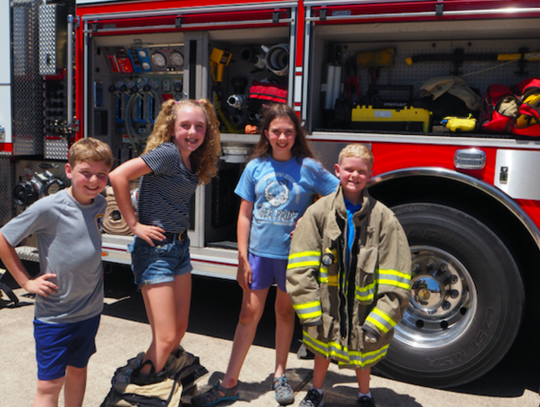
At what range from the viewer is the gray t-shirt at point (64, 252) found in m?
2.23

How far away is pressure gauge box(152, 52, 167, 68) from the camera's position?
449 centimetres

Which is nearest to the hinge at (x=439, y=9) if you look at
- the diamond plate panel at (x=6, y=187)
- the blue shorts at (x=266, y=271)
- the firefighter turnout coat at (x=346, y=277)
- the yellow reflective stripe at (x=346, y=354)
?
the firefighter turnout coat at (x=346, y=277)

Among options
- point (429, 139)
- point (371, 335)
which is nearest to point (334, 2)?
point (429, 139)

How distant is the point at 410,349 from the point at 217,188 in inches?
71.8

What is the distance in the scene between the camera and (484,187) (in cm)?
311

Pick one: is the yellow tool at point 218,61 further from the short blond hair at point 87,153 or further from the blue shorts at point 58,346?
the blue shorts at point 58,346

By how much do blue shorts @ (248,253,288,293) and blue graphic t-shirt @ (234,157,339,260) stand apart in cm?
4

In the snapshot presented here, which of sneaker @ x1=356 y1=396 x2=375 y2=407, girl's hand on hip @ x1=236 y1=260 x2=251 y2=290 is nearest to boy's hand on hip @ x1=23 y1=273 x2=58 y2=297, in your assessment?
girl's hand on hip @ x1=236 y1=260 x2=251 y2=290

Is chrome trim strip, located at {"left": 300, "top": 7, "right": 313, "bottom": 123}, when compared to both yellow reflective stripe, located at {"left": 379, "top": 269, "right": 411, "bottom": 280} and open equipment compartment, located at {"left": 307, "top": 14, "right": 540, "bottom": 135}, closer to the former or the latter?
open equipment compartment, located at {"left": 307, "top": 14, "right": 540, "bottom": 135}

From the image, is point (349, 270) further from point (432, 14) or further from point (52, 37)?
point (52, 37)

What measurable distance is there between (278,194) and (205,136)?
1.61 feet

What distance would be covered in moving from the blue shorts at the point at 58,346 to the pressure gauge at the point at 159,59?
2.76 metres

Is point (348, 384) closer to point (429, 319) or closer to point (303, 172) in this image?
point (429, 319)

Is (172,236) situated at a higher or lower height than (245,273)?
higher
